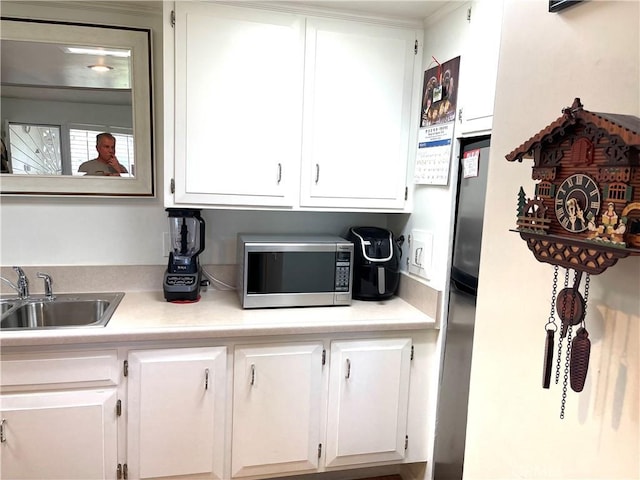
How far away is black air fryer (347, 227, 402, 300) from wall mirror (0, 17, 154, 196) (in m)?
1.10

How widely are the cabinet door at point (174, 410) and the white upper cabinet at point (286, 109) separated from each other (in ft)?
2.18

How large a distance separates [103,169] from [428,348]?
1.71 m

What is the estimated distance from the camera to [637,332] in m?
0.63

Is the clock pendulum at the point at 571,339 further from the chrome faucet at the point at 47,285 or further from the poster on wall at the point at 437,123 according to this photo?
the chrome faucet at the point at 47,285

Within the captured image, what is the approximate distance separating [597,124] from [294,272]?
158 centimetres

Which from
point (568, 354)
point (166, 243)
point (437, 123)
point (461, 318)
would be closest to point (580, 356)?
point (568, 354)

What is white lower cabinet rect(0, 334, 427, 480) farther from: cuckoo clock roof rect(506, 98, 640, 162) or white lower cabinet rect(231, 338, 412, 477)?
cuckoo clock roof rect(506, 98, 640, 162)

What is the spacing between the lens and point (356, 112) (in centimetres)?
210

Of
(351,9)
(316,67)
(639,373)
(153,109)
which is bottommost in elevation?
(639,373)

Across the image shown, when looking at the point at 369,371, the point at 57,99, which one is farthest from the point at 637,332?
the point at 57,99

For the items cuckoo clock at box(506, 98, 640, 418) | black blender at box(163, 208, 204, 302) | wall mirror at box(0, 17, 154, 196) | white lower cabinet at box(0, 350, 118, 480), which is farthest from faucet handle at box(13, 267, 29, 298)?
cuckoo clock at box(506, 98, 640, 418)

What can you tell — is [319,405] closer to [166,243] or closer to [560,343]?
[166,243]

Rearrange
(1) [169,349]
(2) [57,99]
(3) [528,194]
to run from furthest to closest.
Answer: (2) [57,99] → (1) [169,349] → (3) [528,194]

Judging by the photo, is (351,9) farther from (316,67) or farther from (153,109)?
(153,109)
